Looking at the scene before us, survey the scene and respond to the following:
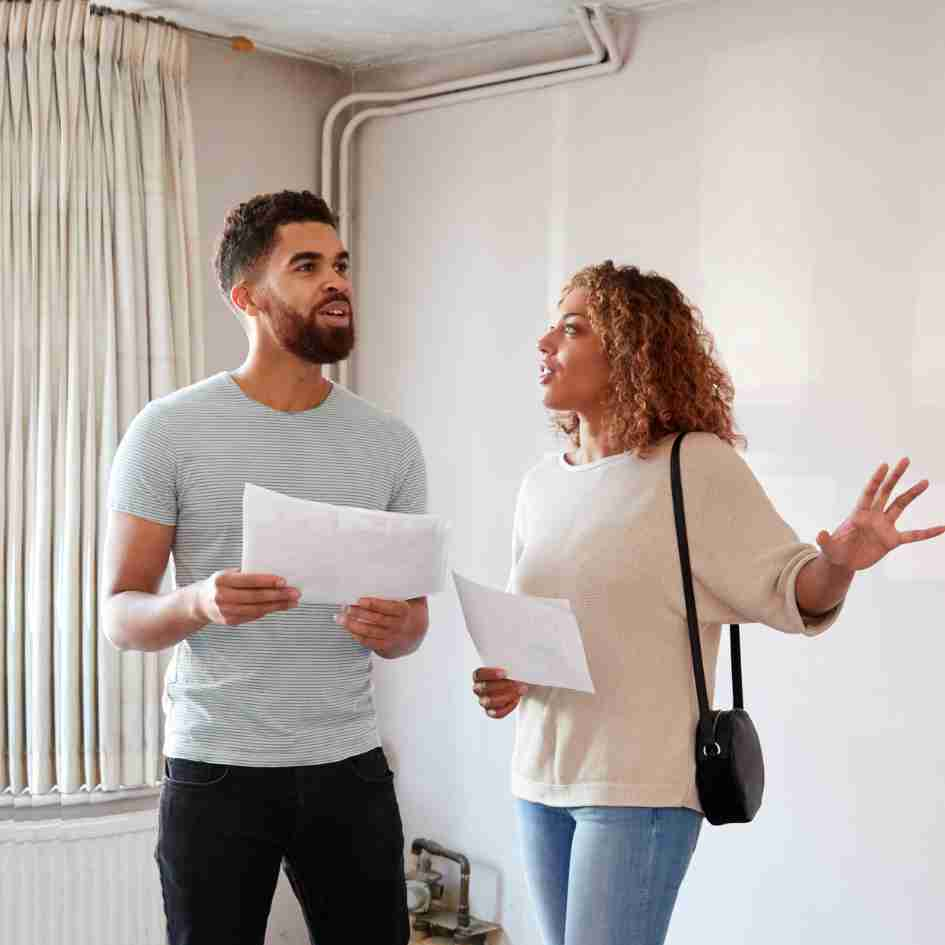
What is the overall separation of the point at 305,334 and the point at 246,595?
497mm

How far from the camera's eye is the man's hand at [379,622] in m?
1.88

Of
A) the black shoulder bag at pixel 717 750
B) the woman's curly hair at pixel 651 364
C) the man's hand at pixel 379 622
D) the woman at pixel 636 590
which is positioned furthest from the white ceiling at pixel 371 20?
the man's hand at pixel 379 622

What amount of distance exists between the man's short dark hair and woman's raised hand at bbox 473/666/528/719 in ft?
2.42

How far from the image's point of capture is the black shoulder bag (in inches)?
77.1

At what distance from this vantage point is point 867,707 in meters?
2.88

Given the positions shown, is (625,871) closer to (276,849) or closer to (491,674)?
(491,674)

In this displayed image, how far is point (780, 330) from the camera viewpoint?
301cm

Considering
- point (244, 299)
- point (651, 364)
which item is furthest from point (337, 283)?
point (651, 364)

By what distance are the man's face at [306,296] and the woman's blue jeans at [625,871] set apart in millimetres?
793

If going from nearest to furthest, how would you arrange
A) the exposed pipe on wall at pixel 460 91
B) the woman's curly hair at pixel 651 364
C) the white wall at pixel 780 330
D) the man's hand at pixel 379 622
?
1. the man's hand at pixel 379 622
2. the woman's curly hair at pixel 651 364
3. the white wall at pixel 780 330
4. the exposed pipe on wall at pixel 460 91

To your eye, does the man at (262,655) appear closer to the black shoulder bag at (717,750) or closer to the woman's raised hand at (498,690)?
the woman's raised hand at (498,690)

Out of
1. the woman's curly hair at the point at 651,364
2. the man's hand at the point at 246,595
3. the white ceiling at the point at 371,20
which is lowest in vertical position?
the man's hand at the point at 246,595

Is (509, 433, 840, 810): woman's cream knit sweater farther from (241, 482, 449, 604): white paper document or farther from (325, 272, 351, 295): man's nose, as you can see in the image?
(325, 272, 351, 295): man's nose

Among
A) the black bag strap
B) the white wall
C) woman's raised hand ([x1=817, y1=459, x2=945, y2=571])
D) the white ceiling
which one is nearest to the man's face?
the black bag strap
